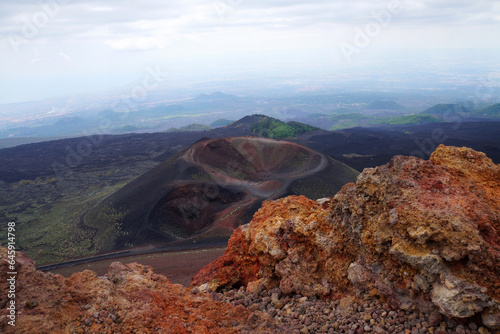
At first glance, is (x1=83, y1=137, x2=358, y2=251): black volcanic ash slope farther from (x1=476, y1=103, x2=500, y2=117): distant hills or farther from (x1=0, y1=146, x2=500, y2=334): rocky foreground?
(x1=476, y1=103, x2=500, y2=117): distant hills

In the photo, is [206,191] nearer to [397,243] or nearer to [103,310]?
[103,310]

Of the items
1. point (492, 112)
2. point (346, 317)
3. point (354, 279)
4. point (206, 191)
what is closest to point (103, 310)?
point (346, 317)

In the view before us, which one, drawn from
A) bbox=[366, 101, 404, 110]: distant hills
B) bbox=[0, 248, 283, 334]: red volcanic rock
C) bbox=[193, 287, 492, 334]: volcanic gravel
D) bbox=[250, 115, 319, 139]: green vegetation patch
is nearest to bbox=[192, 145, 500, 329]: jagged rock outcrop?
bbox=[193, 287, 492, 334]: volcanic gravel

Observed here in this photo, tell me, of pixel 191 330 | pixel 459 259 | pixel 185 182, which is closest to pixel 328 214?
pixel 459 259

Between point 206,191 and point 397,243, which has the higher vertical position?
point 397,243

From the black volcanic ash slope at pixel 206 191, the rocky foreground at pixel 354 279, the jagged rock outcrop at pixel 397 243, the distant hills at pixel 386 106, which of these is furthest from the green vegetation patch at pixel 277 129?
the distant hills at pixel 386 106

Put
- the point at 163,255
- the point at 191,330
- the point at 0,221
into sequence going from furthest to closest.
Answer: the point at 0,221 → the point at 163,255 → the point at 191,330

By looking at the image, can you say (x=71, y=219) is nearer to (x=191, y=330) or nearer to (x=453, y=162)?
(x=191, y=330)

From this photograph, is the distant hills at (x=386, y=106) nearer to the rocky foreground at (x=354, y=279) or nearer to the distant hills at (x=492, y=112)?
the distant hills at (x=492, y=112)
